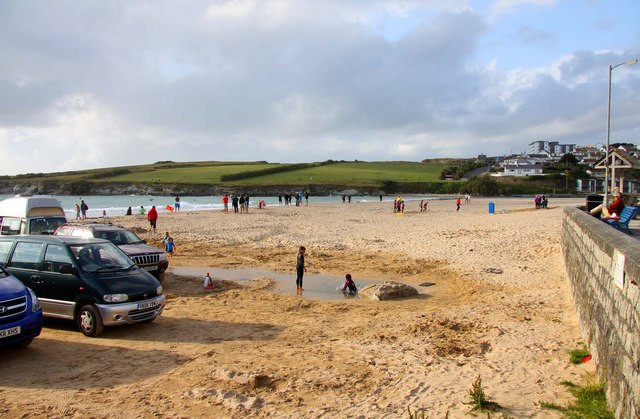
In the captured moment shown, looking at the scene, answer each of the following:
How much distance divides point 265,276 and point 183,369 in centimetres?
952

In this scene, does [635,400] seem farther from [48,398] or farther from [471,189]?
[471,189]

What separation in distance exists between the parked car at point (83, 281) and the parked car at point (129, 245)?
3.71 m

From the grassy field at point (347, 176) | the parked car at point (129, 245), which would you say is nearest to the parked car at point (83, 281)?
the parked car at point (129, 245)

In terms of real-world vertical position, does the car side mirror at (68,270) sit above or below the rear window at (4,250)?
below

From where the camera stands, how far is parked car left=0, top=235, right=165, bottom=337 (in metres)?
9.18

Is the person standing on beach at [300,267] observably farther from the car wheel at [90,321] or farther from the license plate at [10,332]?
the license plate at [10,332]

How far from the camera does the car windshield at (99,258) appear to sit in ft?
32.1

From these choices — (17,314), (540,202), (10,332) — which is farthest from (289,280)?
(540,202)

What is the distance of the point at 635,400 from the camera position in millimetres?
4613

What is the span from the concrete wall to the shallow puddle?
6870mm

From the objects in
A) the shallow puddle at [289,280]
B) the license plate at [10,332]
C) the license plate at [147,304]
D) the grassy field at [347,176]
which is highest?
the grassy field at [347,176]

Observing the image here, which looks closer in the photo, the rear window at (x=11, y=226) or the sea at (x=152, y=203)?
the rear window at (x=11, y=226)

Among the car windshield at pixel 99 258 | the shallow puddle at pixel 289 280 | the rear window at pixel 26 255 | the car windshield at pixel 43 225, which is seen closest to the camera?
the car windshield at pixel 99 258

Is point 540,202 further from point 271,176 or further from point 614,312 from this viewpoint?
point 271,176
